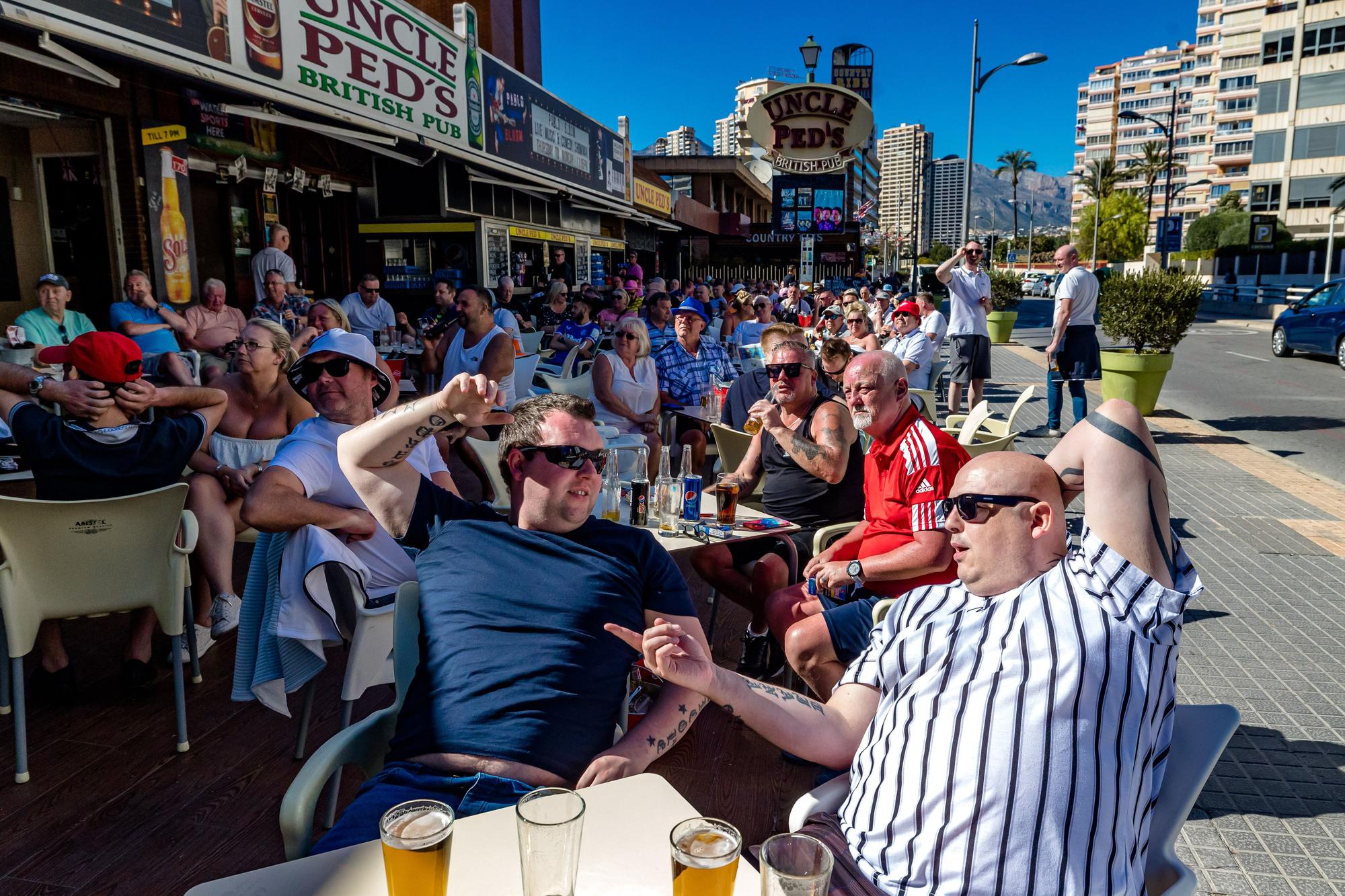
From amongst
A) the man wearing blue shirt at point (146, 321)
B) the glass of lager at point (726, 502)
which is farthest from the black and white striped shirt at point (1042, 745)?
the man wearing blue shirt at point (146, 321)

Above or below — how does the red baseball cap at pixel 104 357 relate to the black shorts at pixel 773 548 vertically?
above

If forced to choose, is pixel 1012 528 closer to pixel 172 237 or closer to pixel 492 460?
pixel 492 460

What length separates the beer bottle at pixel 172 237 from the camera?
9.18 meters

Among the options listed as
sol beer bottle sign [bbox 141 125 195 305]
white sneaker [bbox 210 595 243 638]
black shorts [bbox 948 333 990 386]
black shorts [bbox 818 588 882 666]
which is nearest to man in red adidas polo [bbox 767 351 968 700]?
black shorts [bbox 818 588 882 666]

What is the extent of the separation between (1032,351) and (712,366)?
14411 mm

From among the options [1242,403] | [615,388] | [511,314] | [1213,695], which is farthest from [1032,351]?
[1213,695]

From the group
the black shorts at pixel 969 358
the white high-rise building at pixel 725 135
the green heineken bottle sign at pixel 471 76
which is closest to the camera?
the black shorts at pixel 969 358

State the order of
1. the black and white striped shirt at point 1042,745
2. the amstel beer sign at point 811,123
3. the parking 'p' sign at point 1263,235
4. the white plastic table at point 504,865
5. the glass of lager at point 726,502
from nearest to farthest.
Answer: the white plastic table at point 504,865
the black and white striped shirt at point 1042,745
the glass of lager at point 726,502
the amstel beer sign at point 811,123
the parking 'p' sign at point 1263,235

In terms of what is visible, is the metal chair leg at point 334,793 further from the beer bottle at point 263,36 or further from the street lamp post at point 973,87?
the street lamp post at point 973,87

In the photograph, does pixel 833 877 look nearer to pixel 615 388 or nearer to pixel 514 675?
pixel 514 675

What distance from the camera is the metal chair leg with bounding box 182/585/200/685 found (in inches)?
136

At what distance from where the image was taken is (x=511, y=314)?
9.84 m

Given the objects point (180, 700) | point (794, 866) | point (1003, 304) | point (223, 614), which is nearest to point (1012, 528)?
point (794, 866)

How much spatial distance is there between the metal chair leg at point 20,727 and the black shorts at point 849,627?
2708 mm
